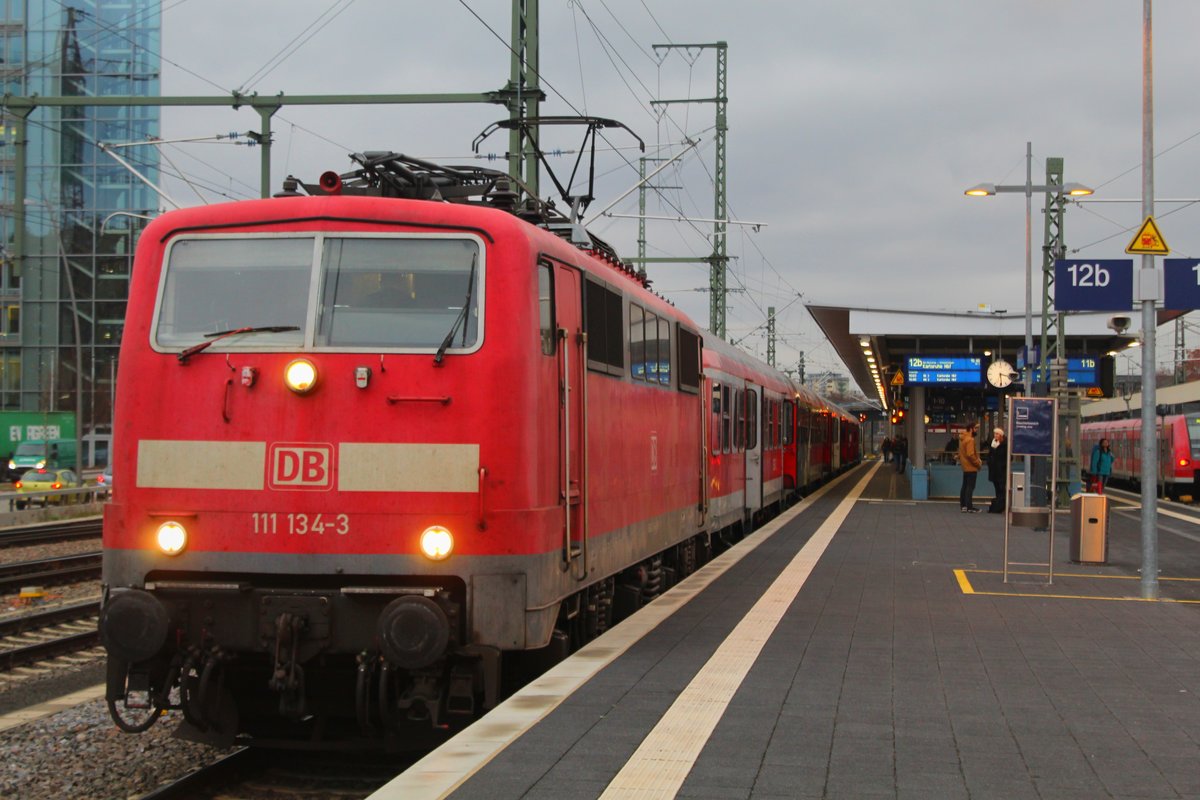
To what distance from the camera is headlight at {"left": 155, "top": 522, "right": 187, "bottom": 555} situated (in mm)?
6867

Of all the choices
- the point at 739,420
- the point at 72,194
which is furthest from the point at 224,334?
the point at 72,194

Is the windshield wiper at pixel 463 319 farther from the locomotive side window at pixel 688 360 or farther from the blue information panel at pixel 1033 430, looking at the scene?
the blue information panel at pixel 1033 430

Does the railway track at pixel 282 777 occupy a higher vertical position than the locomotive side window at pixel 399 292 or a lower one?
lower

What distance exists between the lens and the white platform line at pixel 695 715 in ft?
17.5

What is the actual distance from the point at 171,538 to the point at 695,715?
2.94 meters

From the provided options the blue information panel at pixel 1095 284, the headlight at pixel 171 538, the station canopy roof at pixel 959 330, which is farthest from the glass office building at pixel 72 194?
the headlight at pixel 171 538

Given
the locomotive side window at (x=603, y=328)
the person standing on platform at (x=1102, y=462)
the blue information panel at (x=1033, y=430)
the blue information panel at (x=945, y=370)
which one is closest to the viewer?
the locomotive side window at (x=603, y=328)

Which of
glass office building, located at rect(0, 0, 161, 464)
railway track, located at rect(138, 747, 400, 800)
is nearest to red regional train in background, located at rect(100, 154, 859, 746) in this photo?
railway track, located at rect(138, 747, 400, 800)

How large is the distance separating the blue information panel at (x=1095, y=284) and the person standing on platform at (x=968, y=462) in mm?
11117

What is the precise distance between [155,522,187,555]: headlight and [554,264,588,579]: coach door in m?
2.14

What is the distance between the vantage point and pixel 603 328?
8.95 metres

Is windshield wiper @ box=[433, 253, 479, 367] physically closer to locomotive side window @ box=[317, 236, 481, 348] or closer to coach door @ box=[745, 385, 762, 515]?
locomotive side window @ box=[317, 236, 481, 348]

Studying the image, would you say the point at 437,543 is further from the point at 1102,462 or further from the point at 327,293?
the point at 1102,462

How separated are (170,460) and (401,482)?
4.23ft
